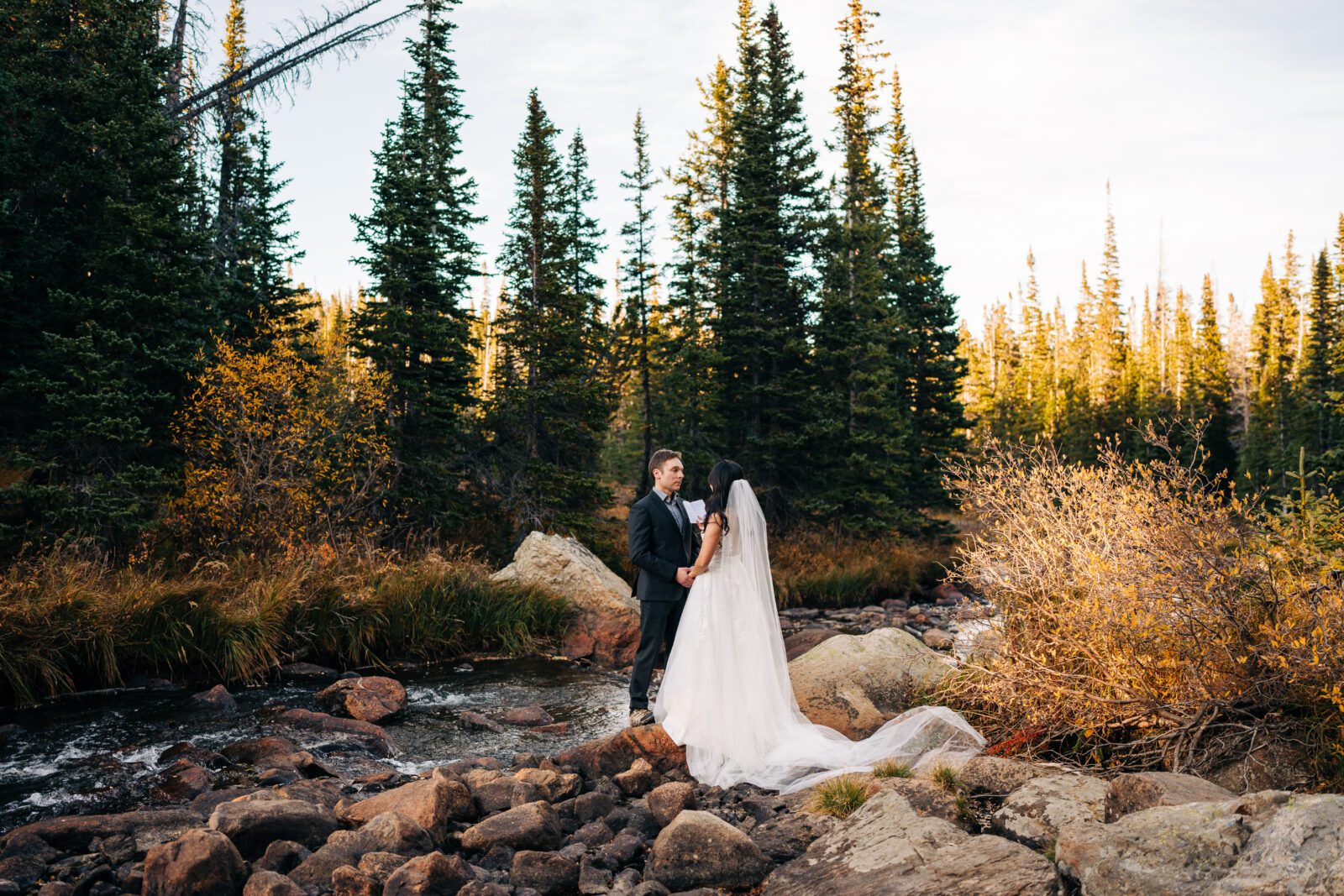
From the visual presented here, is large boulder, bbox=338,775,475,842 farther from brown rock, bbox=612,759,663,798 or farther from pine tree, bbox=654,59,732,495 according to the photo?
pine tree, bbox=654,59,732,495

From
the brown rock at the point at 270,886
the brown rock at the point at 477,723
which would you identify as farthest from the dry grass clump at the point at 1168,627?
the brown rock at the point at 477,723

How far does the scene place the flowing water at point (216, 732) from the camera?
24.6ft

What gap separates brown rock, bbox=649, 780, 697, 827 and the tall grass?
24.5 ft

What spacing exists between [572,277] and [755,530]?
67.7 feet

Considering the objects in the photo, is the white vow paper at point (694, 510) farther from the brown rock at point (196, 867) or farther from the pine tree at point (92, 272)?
the pine tree at point (92, 272)

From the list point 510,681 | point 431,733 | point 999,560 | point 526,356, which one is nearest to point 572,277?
point 526,356

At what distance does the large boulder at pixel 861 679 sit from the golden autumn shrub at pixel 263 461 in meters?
9.78

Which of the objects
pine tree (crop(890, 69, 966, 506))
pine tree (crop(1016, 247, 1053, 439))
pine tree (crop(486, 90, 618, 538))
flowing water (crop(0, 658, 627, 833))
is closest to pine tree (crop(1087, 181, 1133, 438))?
pine tree (crop(1016, 247, 1053, 439))

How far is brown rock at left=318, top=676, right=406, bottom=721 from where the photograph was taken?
32.7 ft

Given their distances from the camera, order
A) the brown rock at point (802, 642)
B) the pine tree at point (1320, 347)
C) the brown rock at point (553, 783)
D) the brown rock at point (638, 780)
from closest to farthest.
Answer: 1. the brown rock at point (553, 783)
2. the brown rock at point (638, 780)
3. the brown rock at point (802, 642)
4. the pine tree at point (1320, 347)

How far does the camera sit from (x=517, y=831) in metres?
5.73

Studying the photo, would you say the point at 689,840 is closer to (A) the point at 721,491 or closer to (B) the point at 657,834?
(B) the point at 657,834

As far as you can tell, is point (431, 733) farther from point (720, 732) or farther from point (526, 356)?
point (526, 356)

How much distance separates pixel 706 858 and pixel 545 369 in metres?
20.1
